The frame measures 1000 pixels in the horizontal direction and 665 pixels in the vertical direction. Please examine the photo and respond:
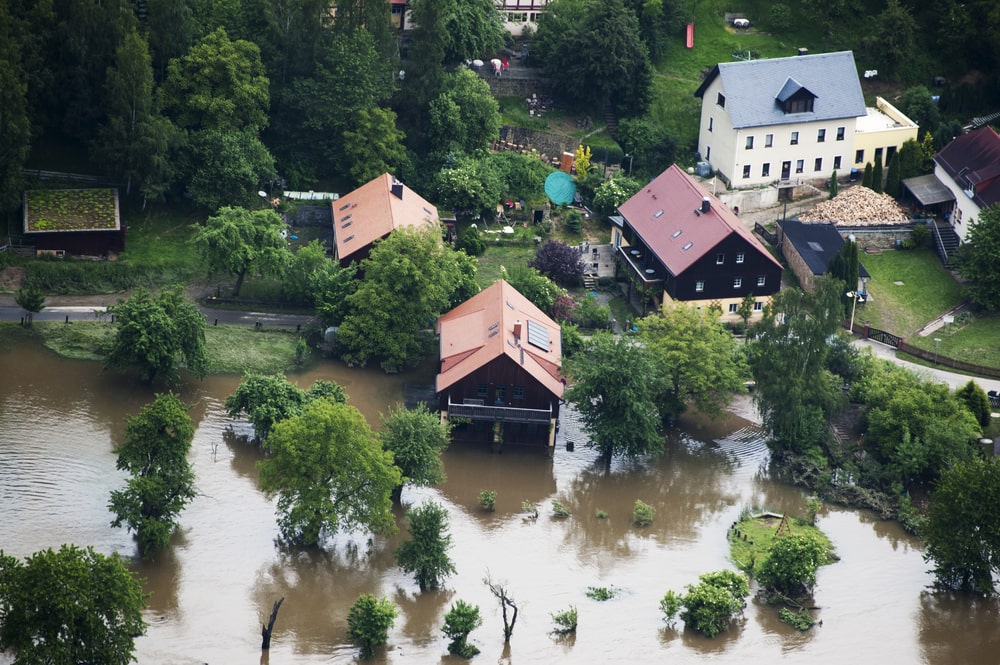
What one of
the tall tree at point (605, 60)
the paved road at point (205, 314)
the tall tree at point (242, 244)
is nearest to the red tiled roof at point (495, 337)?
the paved road at point (205, 314)

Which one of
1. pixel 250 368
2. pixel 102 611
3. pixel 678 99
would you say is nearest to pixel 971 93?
pixel 678 99

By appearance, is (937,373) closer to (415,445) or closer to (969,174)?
(969,174)

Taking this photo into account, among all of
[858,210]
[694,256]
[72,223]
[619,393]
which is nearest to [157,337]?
[72,223]

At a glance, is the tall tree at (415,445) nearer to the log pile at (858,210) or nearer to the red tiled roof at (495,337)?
the red tiled roof at (495,337)

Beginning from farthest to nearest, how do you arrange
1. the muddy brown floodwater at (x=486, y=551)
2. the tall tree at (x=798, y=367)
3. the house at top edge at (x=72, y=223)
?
the house at top edge at (x=72, y=223) → the tall tree at (x=798, y=367) → the muddy brown floodwater at (x=486, y=551)

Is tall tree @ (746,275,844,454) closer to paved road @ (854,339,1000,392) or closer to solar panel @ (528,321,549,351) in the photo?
paved road @ (854,339,1000,392)

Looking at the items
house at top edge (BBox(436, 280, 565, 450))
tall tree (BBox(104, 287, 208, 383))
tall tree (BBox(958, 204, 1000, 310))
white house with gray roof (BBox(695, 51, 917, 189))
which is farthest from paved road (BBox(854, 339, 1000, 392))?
tall tree (BBox(104, 287, 208, 383))

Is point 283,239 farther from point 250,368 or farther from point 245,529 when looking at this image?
point 245,529
